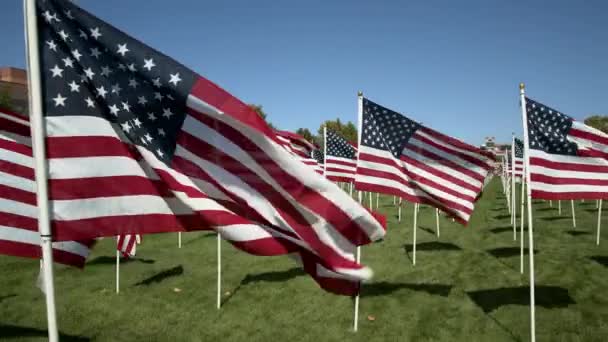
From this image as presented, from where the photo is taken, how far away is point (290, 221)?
4145 mm

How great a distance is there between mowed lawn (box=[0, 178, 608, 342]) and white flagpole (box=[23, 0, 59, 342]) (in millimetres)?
4959

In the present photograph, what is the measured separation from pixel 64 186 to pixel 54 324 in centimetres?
106

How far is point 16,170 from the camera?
5891 mm

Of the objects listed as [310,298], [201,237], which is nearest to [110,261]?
[201,237]

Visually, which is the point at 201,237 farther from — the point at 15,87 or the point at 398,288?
the point at 15,87

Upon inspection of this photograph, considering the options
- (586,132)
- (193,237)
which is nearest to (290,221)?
(586,132)

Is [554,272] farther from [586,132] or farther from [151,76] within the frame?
[151,76]

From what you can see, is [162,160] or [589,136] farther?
[589,136]

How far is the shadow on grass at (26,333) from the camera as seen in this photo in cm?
779

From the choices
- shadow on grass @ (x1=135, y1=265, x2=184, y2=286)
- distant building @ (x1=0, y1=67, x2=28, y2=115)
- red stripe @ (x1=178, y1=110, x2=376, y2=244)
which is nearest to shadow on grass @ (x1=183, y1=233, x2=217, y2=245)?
shadow on grass @ (x1=135, y1=265, x2=184, y2=286)

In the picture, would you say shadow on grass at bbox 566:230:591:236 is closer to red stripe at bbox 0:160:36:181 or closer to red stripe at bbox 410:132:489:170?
red stripe at bbox 410:132:489:170

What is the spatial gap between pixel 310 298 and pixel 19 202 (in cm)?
621

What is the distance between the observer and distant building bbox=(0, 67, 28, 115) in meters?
63.6

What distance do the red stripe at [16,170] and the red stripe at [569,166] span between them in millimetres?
7356
